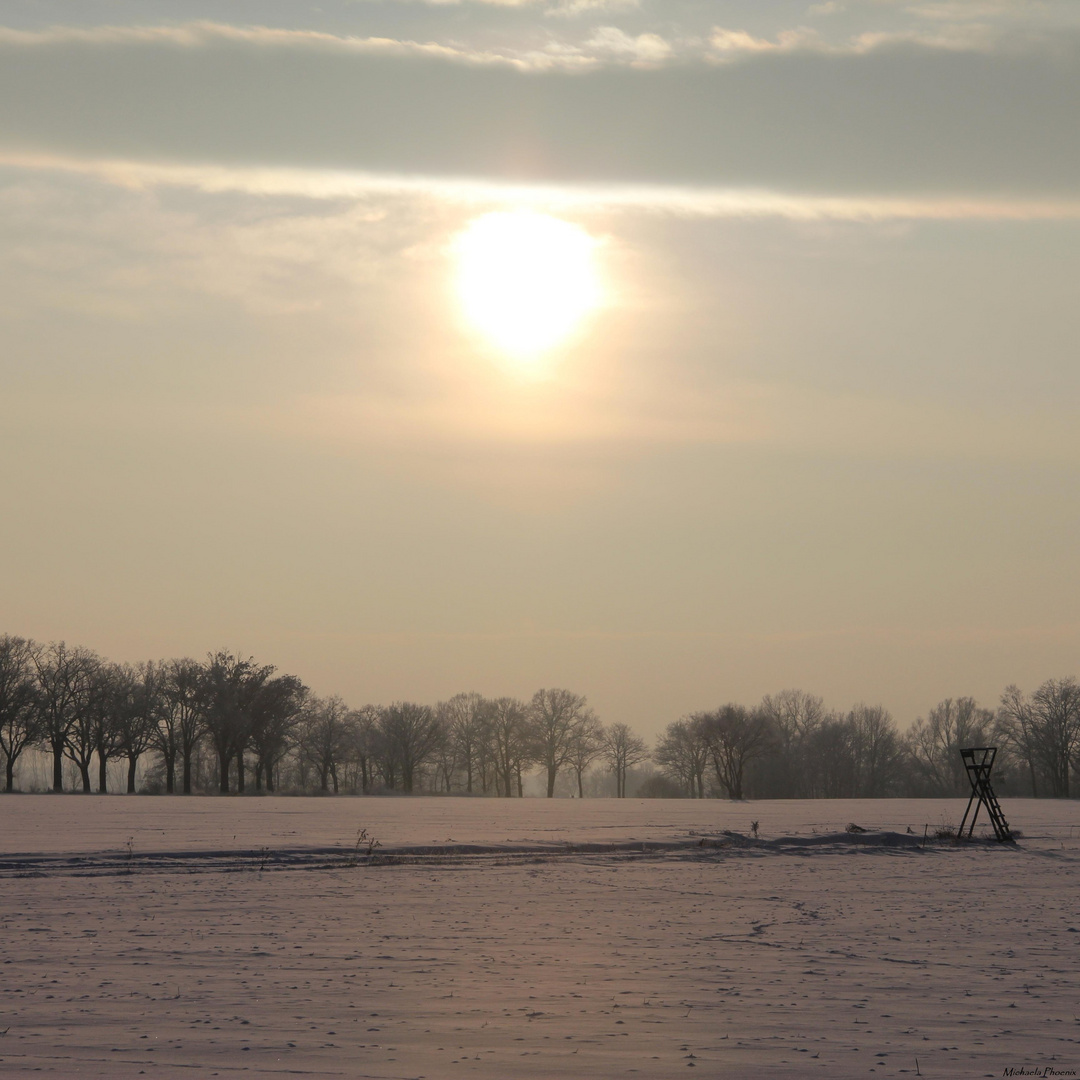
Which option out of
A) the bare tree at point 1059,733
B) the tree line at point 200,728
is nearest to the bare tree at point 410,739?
the tree line at point 200,728

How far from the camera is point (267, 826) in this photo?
2055 inches

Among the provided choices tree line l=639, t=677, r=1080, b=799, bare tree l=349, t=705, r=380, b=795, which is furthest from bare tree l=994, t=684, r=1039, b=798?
bare tree l=349, t=705, r=380, b=795

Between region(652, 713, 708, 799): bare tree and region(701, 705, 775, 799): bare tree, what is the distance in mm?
3761

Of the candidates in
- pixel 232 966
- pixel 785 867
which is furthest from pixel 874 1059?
pixel 785 867

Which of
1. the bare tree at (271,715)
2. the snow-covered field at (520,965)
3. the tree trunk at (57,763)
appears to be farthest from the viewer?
the bare tree at (271,715)

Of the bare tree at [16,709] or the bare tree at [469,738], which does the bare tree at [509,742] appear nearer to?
the bare tree at [469,738]

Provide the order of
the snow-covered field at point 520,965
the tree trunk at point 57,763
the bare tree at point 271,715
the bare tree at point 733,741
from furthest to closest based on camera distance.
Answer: the bare tree at point 733,741
the bare tree at point 271,715
the tree trunk at point 57,763
the snow-covered field at point 520,965

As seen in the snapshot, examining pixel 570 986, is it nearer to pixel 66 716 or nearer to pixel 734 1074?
pixel 734 1074

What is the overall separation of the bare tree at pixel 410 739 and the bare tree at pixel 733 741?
Result: 117ft

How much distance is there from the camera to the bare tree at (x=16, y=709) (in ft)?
357

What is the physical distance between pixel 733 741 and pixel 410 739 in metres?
41.5

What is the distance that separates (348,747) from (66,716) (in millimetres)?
37046

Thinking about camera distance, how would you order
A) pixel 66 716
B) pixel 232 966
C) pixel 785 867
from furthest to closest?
pixel 66 716, pixel 785 867, pixel 232 966

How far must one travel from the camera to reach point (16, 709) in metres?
109
